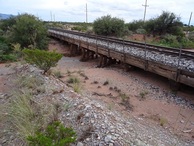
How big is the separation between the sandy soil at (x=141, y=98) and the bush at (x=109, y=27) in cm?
1845

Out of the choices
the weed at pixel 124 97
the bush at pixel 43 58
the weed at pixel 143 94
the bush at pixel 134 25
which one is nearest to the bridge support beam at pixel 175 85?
the weed at pixel 143 94

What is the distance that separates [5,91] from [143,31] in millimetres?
30641

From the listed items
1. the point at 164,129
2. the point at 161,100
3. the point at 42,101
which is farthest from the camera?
the point at 161,100

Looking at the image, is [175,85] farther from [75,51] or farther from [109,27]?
[109,27]

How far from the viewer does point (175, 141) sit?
19.2 ft

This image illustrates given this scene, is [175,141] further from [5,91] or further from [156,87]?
[5,91]

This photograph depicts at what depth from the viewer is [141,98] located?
9.15 m

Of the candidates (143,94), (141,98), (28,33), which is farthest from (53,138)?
(28,33)

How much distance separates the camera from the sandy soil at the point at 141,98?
23.5 ft

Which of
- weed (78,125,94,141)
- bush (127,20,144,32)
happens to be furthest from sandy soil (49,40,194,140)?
bush (127,20,144,32)

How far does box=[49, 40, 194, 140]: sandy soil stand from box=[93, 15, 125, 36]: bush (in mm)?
18452

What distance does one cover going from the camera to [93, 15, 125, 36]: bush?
3050cm

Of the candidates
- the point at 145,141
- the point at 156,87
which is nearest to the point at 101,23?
the point at 156,87

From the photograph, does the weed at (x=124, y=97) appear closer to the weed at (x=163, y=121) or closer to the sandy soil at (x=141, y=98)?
the sandy soil at (x=141, y=98)
